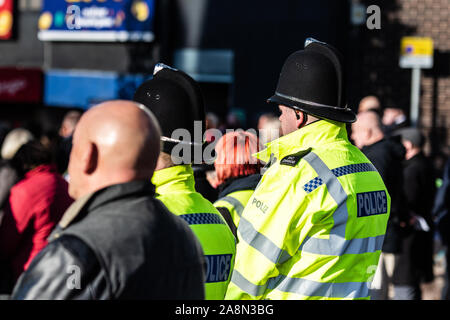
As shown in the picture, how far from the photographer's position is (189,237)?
2062 mm

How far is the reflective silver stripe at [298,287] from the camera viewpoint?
2912mm

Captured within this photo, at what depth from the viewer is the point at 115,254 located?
180cm

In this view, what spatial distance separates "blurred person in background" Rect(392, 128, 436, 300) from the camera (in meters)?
6.98

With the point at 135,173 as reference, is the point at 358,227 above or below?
below

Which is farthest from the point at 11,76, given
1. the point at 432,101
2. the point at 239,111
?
the point at 432,101

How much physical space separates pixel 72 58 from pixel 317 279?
14.5 meters

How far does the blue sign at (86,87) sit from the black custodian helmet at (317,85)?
39.5 ft

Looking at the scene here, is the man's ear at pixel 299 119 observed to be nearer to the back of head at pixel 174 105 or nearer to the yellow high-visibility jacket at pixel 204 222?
the back of head at pixel 174 105

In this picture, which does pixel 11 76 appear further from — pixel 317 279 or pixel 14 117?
pixel 317 279

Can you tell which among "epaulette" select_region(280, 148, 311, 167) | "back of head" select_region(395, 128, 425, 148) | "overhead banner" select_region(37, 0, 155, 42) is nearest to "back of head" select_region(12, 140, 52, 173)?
"epaulette" select_region(280, 148, 311, 167)

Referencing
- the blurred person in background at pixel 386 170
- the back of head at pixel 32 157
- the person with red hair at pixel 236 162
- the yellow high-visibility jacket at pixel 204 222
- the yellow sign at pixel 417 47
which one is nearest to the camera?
the yellow high-visibility jacket at pixel 204 222

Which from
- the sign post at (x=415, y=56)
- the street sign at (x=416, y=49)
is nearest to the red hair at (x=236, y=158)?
the sign post at (x=415, y=56)

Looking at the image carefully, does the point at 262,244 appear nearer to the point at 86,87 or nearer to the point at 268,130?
the point at 268,130
